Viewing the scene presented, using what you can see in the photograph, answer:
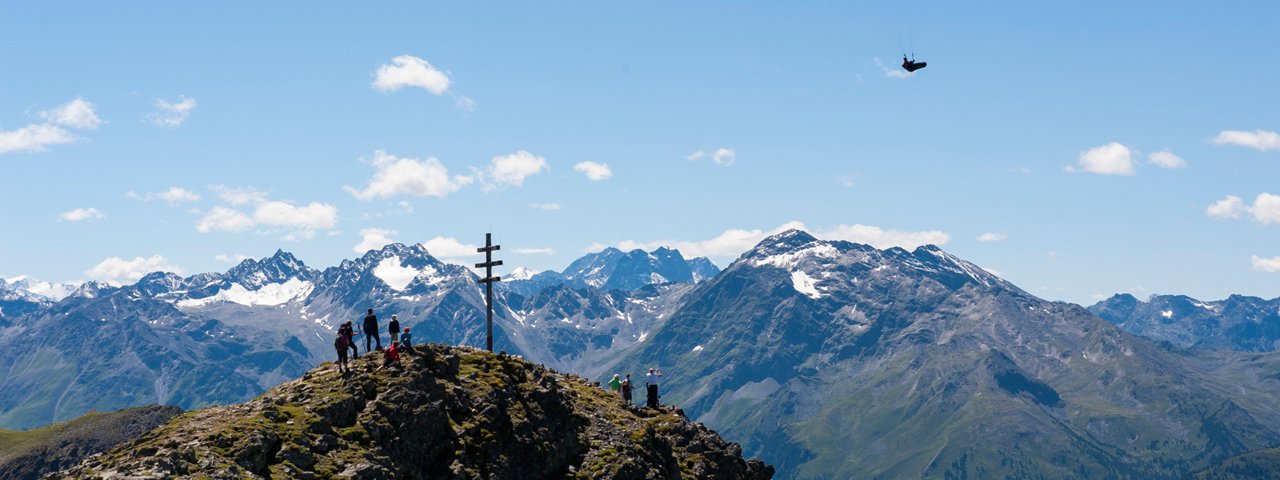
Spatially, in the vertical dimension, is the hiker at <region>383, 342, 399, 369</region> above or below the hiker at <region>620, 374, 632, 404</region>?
above

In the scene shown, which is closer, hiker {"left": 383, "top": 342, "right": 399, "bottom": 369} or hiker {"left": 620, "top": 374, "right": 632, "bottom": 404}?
hiker {"left": 383, "top": 342, "right": 399, "bottom": 369}

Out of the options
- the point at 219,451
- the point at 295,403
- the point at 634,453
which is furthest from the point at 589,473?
the point at 219,451

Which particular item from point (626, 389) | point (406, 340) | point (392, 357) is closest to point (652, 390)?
point (626, 389)

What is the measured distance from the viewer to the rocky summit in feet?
185

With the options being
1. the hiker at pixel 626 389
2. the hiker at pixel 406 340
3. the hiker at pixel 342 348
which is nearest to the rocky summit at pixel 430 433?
the hiker at pixel 342 348

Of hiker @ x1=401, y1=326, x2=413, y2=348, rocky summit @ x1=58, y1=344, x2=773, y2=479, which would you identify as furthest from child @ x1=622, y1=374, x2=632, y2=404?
hiker @ x1=401, y1=326, x2=413, y2=348

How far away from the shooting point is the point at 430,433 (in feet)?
215

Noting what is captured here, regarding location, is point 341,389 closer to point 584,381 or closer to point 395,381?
point 395,381

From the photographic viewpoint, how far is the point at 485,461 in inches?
2650

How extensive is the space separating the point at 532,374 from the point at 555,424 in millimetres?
→ 6030

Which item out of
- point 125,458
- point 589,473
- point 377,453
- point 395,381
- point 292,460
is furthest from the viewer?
point 589,473

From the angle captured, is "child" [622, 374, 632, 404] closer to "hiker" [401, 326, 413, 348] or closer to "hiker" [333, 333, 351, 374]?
"hiker" [401, 326, 413, 348]

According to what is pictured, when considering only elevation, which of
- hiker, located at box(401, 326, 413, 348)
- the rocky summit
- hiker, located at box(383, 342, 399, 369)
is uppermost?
hiker, located at box(401, 326, 413, 348)

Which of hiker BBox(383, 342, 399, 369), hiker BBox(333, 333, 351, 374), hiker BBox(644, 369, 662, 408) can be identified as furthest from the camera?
hiker BBox(644, 369, 662, 408)
